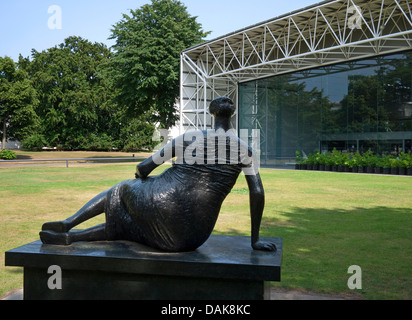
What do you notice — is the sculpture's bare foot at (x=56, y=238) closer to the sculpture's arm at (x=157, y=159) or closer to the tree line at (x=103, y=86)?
the sculpture's arm at (x=157, y=159)

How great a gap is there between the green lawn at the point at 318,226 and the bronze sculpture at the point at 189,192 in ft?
5.40

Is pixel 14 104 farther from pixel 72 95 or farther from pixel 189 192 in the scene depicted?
pixel 189 192

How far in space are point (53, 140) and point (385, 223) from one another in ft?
157

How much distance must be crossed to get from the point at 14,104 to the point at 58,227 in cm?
3972

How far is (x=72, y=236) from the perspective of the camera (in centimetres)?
377

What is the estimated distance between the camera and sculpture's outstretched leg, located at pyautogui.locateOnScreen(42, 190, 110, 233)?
12.2 ft

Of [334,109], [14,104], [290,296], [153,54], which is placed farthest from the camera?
[14,104]

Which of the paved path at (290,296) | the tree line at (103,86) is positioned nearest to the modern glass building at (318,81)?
the tree line at (103,86)

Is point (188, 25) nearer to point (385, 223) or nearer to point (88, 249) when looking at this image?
point (385, 223)

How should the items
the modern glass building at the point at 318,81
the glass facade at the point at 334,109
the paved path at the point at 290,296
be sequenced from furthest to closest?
the glass facade at the point at 334,109 < the modern glass building at the point at 318,81 < the paved path at the point at 290,296

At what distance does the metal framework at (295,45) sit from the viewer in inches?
801

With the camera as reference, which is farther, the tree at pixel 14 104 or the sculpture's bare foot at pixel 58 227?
the tree at pixel 14 104

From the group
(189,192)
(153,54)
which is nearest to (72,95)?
(153,54)

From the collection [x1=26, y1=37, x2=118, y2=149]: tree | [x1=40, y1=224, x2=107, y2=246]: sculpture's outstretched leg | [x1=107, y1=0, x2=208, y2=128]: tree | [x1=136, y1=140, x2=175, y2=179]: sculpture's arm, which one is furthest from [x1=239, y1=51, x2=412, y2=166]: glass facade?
[x1=26, y1=37, x2=118, y2=149]: tree
